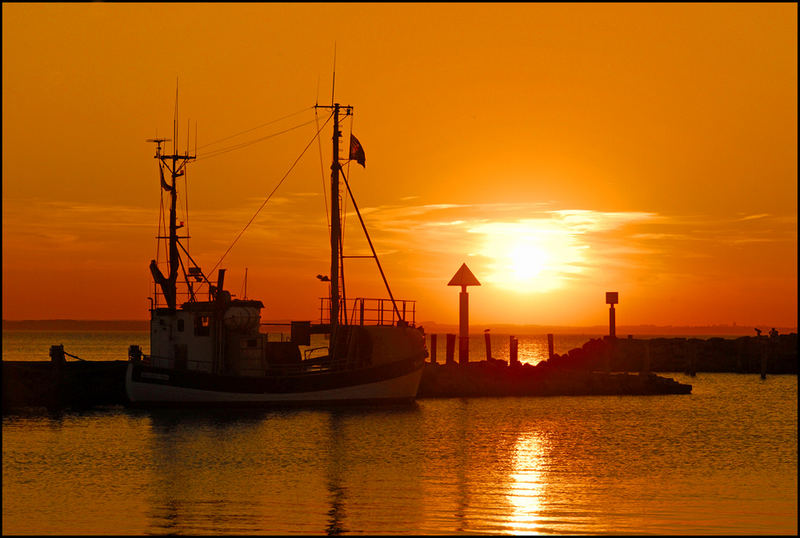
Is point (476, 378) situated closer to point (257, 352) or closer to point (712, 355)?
point (257, 352)

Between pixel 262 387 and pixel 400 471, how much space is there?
18.1 metres

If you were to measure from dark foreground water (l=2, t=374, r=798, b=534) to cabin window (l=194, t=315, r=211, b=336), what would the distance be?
3.76 metres

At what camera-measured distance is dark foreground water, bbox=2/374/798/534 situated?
25.6 m

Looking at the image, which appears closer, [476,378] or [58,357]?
[58,357]

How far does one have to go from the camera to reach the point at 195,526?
24453 millimetres

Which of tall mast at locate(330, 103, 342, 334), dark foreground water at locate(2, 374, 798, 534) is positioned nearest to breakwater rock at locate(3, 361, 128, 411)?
dark foreground water at locate(2, 374, 798, 534)

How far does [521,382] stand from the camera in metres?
66.2

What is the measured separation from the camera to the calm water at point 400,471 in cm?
2561

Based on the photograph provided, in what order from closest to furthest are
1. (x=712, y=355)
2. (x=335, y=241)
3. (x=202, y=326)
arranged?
(x=202, y=326) → (x=335, y=241) → (x=712, y=355)

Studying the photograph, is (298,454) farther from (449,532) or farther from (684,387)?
(684,387)

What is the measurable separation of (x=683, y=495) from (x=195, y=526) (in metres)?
13.7

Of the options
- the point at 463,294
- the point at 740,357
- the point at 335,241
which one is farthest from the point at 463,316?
the point at 740,357

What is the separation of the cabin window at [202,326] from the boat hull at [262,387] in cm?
201

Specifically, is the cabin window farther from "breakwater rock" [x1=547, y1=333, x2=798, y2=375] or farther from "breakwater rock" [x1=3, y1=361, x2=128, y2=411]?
"breakwater rock" [x1=547, y1=333, x2=798, y2=375]
